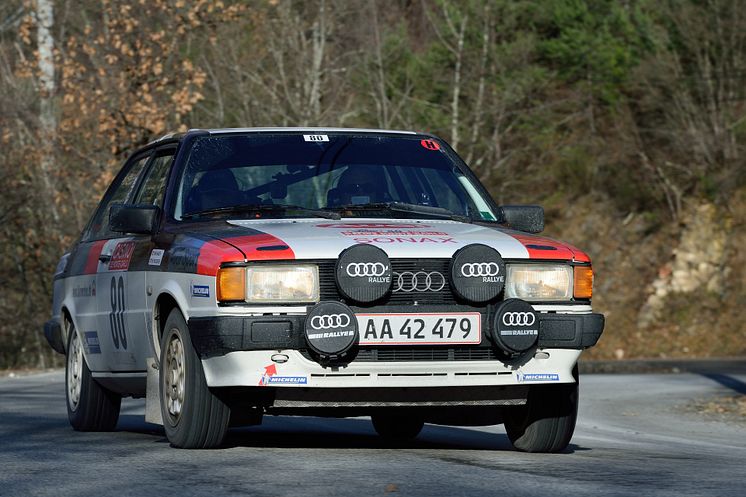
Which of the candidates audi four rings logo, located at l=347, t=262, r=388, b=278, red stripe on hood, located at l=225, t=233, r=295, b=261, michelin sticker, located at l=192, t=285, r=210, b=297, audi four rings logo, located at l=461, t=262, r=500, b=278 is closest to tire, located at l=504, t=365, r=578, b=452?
audi four rings logo, located at l=461, t=262, r=500, b=278

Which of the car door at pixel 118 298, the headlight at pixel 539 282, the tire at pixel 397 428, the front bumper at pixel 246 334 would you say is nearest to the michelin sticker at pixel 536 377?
the front bumper at pixel 246 334

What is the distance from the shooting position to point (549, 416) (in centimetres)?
821

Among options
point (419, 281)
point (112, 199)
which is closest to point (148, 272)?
point (419, 281)

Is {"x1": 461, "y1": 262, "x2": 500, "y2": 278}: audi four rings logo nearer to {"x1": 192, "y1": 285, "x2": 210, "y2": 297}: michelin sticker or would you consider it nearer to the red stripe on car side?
{"x1": 192, "y1": 285, "x2": 210, "y2": 297}: michelin sticker

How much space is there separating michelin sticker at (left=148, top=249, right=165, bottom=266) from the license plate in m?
1.47

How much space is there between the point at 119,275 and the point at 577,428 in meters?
4.53

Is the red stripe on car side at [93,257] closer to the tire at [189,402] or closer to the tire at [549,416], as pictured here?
the tire at [189,402]

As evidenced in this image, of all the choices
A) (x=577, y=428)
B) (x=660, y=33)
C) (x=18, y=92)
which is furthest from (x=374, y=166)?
(x=660, y=33)

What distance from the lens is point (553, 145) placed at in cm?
3581

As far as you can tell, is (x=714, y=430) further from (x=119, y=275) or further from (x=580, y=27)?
(x=580, y=27)

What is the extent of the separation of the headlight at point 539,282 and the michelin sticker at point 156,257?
187cm

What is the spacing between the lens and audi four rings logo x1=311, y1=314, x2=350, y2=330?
23.7ft

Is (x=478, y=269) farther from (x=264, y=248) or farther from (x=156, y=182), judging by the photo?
(x=156, y=182)

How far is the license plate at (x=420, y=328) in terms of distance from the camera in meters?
7.33
